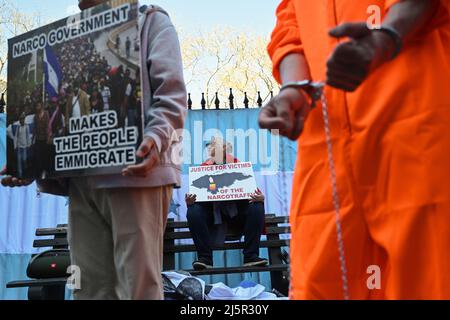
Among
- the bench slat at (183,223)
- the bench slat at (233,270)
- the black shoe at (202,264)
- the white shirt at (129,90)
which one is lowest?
the bench slat at (233,270)

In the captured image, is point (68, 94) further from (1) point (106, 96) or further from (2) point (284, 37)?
(2) point (284, 37)

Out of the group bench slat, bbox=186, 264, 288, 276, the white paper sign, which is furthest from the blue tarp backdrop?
bench slat, bbox=186, 264, 288, 276

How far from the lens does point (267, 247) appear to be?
5285 mm

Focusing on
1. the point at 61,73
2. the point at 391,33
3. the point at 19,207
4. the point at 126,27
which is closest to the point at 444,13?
the point at 391,33

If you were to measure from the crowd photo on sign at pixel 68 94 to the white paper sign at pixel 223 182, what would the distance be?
343 centimetres

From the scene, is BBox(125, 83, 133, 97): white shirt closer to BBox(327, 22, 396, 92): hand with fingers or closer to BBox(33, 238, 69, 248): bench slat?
BBox(327, 22, 396, 92): hand with fingers

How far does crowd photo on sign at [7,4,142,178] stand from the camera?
150 cm

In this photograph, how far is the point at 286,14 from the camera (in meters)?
1.40

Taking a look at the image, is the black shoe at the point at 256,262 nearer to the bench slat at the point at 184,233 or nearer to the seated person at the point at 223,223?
the seated person at the point at 223,223

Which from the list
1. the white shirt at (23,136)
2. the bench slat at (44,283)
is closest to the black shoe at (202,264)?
the bench slat at (44,283)

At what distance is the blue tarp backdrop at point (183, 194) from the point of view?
571 centimetres

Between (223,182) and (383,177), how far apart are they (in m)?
4.16

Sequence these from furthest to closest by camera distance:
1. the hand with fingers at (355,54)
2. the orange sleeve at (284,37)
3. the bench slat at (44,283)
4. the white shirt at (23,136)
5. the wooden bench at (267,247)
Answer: the wooden bench at (267,247)
the bench slat at (44,283)
the white shirt at (23,136)
the orange sleeve at (284,37)
the hand with fingers at (355,54)
